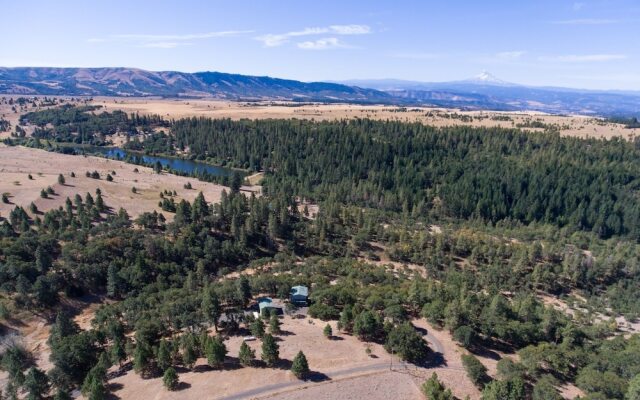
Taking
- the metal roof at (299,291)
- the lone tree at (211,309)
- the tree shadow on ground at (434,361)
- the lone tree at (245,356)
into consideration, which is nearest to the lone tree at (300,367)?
the lone tree at (245,356)

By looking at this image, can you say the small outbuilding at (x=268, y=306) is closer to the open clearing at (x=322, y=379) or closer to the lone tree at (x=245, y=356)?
the open clearing at (x=322, y=379)

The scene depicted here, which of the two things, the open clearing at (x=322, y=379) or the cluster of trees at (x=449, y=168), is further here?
the cluster of trees at (x=449, y=168)

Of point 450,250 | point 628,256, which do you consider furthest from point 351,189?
point 628,256

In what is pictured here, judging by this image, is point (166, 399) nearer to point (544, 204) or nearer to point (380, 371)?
point (380, 371)

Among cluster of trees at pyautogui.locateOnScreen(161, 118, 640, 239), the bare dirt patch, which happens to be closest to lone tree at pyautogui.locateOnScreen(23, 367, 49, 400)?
the bare dirt patch

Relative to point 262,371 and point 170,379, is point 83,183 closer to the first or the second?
point 170,379

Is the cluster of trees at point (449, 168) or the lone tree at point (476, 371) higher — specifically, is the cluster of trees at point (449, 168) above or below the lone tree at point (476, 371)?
above
